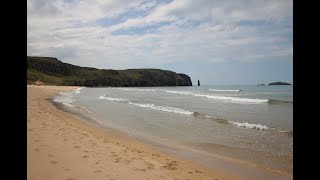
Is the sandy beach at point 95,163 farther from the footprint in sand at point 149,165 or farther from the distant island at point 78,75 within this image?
the distant island at point 78,75

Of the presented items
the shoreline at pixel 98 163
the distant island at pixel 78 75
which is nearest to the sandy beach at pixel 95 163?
the shoreline at pixel 98 163

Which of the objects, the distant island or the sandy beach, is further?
the distant island

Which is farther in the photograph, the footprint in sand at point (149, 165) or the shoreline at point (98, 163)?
the footprint in sand at point (149, 165)

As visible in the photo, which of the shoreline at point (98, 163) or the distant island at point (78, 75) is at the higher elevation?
the distant island at point (78, 75)

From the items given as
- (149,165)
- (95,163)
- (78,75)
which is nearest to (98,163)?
(95,163)

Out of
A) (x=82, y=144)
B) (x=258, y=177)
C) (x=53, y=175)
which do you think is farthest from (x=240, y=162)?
(x=53, y=175)

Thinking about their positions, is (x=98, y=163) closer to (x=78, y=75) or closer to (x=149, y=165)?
(x=149, y=165)

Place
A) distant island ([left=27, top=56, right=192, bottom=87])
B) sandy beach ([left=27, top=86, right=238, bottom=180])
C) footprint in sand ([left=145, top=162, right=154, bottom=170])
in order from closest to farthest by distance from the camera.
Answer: sandy beach ([left=27, top=86, right=238, bottom=180]) < footprint in sand ([left=145, top=162, right=154, bottom=170]) < distant island ([left=27, top=56, right=192, bottom=87])

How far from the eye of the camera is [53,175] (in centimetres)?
576

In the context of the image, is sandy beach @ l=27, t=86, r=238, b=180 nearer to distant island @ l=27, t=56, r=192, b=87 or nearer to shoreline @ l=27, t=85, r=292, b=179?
shoreline @ l=27, t=85, r=292, b=179

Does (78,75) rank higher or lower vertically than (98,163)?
higher

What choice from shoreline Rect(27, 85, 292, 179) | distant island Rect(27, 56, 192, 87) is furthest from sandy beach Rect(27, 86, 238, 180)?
distant island Rect(27, 56, 192, 87)

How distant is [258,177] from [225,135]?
20.9 feet
